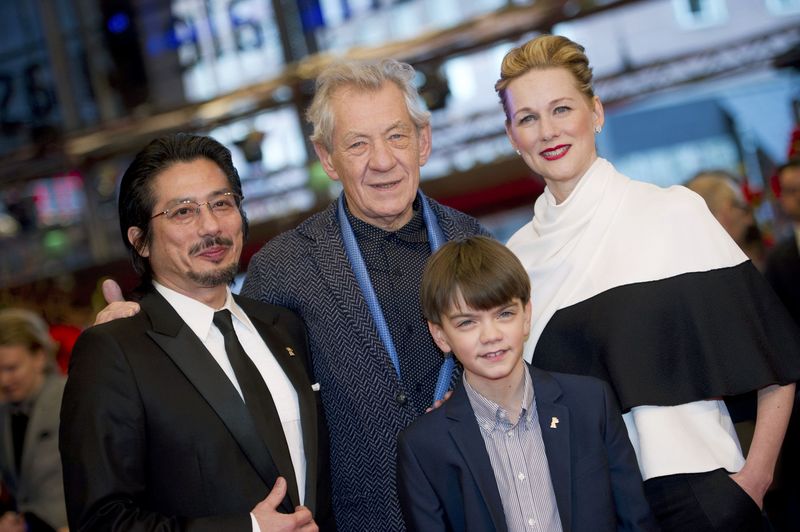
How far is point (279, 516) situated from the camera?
212 cm

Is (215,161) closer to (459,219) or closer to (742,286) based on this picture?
(459,219)

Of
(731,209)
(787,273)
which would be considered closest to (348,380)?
(787,273)

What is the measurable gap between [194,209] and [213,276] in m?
0.16

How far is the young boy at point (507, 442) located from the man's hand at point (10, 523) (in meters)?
2.00

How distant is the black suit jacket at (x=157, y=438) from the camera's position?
2.04m

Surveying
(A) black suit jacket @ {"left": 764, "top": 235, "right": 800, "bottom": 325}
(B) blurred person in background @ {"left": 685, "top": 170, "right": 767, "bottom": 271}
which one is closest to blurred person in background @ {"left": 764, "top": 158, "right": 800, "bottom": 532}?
(A) black suit jacket @ {"left": 764, "top": 235, "right": 800, "bottom": 325}

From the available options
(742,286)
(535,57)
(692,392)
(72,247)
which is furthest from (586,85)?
(72,247)

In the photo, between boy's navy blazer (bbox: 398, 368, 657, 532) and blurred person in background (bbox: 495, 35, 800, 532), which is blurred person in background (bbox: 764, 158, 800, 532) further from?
boy's navy blazer (bbox: 398, 368, 657, 532)

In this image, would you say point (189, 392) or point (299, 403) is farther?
point (299, 403)

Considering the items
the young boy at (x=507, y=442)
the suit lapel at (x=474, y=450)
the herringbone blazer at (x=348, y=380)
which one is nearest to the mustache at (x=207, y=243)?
the herringbone blazer at (x=348, y=380)

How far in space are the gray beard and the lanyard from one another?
414 mm

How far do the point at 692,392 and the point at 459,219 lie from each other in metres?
0.85

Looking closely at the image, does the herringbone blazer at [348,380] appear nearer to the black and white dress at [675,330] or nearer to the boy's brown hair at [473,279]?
the boy's brown hair at [473,279]

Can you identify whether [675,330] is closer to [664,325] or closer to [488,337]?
[664,325]
